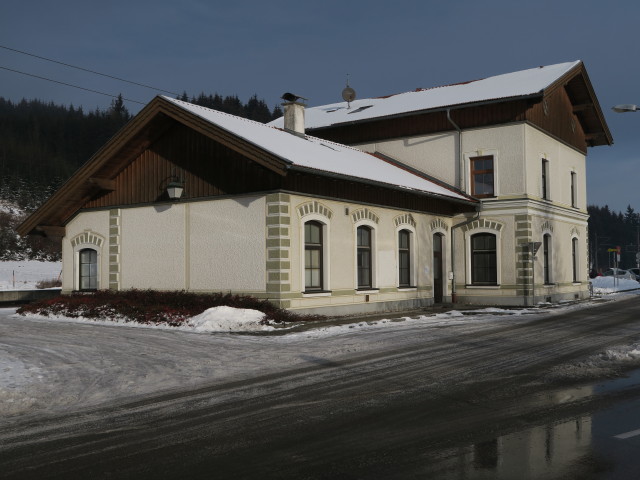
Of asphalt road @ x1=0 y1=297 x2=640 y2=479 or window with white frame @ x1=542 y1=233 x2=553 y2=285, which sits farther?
window with white frame @ x1=542 y1=233 x2=553 y2=285

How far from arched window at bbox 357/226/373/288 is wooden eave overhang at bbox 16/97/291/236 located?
15.8 ft

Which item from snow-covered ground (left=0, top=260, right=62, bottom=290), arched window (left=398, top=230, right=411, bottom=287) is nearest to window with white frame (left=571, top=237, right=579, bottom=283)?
arched window (left=398, top=230, right=411, bottom=287)

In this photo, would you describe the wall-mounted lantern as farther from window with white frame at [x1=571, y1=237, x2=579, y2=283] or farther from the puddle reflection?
window with white frame at [x1=571, y1=237, x2=579, y2=283]

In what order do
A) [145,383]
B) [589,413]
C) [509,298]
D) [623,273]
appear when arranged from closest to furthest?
1. [589,413]
2. [145,383]
3. [509,298]
4. [623,273]

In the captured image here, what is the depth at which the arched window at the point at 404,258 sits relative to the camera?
845 inches

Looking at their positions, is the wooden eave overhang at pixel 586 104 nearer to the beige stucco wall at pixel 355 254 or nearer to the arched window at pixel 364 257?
the beige stucco wall at pixel 355 254

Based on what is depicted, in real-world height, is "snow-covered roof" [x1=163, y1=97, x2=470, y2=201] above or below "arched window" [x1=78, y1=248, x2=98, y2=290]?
above

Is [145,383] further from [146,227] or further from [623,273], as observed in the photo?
[623,273]

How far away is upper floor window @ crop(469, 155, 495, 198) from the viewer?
24.6m

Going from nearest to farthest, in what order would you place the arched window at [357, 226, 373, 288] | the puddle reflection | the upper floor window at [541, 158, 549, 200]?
the puddle reflection → the arched window at [357, 226, 373, 288] → the upper floor window at [541, 158, 549, 200]

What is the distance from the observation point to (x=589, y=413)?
6711mm

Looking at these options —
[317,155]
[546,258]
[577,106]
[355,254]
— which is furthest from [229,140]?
[577,106]

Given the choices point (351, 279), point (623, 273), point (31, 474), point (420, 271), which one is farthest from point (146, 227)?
point (623, 273)

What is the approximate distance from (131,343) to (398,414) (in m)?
7.29
